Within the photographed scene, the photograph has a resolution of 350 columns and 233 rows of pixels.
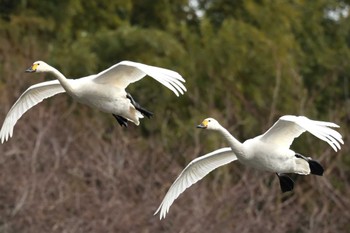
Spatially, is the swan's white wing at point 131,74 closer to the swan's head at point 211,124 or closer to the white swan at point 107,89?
the white swan at point 107,89

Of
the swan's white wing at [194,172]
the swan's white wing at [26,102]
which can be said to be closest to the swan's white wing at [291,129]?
the swan's white wing at [194,172]

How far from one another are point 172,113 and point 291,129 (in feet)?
43.7

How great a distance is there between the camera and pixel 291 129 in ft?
53.6

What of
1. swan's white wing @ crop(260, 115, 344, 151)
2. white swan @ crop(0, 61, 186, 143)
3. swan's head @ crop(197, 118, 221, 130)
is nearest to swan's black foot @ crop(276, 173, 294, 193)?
swan's white wing @ crop(260, 115, 344, 151)

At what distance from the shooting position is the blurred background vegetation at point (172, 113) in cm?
2478

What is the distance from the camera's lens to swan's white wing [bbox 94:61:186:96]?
50.3 ft

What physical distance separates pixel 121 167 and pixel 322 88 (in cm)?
845

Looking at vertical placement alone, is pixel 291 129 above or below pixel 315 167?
above

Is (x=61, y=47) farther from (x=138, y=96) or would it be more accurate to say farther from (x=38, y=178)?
(x=38, y=178)

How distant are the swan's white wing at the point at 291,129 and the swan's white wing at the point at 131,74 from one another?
3.53ft

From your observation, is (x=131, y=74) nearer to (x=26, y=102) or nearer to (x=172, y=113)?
(x=26, y=102)

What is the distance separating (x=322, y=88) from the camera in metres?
33.0

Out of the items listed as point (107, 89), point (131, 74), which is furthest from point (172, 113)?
point (107, 89)

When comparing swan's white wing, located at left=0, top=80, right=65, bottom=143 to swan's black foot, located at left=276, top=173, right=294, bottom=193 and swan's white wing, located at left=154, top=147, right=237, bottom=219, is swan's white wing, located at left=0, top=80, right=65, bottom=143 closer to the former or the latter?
swan's white wing, located at left=154, top=147, right=237, bottom=219
